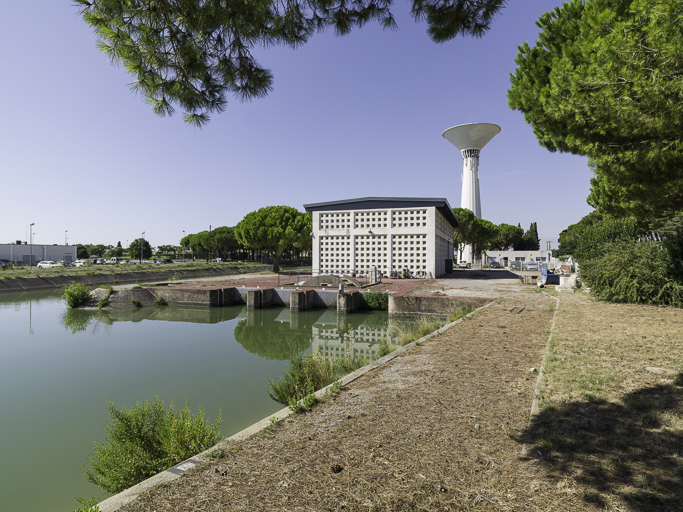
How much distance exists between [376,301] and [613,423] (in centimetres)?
1677

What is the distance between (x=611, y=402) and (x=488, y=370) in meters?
1.73

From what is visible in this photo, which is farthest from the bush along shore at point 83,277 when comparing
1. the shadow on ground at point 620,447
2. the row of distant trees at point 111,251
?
the row of distant trees at point 111,251

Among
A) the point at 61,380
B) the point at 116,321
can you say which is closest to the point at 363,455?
the point at 61,380

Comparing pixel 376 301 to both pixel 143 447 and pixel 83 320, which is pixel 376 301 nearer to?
pixel 83 320

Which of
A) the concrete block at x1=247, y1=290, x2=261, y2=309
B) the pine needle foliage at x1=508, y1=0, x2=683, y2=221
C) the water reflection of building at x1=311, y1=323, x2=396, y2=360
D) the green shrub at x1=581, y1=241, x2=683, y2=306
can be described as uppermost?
the pine needle foliage at x1=508, y1=0, x2=683, y2=221

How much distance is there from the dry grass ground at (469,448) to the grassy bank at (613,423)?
0.04 feet

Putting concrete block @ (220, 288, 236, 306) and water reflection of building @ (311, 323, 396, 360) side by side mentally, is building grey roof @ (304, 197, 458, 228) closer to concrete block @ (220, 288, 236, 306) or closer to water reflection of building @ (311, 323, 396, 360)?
concrete block @ (220, 288, 236, 306)

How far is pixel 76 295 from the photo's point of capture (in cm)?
2150

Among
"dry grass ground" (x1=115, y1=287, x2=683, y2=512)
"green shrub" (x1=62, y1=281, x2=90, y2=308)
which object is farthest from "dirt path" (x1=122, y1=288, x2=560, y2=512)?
"green shrub" (x1=62, y1=281, x2=90, y2=308)

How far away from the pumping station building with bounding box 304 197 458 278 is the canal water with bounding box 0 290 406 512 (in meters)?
12.4

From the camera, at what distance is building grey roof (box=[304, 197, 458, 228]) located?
30.6 meters

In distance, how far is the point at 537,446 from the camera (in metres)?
3.21

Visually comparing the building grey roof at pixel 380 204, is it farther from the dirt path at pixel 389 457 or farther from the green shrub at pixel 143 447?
the green shrub at pixel 143 447

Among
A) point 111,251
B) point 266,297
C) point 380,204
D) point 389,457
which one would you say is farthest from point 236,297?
point 111,251
